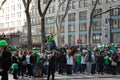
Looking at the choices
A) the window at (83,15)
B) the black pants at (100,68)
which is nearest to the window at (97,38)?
the window at (83,15)

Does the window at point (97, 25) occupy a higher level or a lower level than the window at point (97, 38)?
higher

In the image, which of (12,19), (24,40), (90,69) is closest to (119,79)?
(90,69)

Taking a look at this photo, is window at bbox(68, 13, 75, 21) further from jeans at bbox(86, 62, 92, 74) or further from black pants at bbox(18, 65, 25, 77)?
black pants at bbox(18, 65, 25, 77)

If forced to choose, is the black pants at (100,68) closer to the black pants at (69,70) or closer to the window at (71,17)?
the black pants at (69,70)

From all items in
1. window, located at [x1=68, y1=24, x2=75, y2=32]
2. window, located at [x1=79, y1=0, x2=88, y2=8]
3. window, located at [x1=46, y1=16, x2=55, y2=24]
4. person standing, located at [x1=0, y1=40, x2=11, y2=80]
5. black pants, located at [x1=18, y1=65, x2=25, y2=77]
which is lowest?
black pants, located at [x1=18, y1=65, x2=25, y2=77]

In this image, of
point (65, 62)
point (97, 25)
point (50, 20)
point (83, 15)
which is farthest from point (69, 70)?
point (50, 20)

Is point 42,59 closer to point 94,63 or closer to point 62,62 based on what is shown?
point 62,62

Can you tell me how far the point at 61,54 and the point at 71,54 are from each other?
1.34 metres

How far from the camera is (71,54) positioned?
26.2 meters

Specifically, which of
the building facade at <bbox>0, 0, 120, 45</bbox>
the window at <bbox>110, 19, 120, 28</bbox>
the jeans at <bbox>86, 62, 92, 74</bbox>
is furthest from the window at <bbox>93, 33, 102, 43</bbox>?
the jeans at <bbox>86, 62, 92, 74</bbox>

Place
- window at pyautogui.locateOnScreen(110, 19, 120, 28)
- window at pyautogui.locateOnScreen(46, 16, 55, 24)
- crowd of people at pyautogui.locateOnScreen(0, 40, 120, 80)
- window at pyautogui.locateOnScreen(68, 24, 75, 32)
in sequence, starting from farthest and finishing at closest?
window at pyautogui.locateOnScreen(46, 16, 55, 24), window at pyautogui.locateOnScreen(68, 24, 75, 32), window at pyautogui.locateOnScreen(110, 19, 120, 28), crowd of people at pyautogui.locateOnScreen(0, 40, 120, 80)

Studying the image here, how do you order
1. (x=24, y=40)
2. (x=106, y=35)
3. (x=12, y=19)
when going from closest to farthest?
(x=106, y=35) → (x=24, y=40) → (x=12, y=19)

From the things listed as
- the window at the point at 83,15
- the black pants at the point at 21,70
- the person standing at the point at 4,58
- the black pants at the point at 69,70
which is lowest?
the black pants at the point at 69,70

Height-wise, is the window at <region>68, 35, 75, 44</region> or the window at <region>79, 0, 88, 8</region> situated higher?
the window at <region>79, 0, 88, 8</region>
